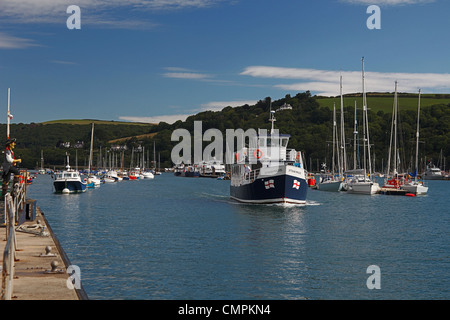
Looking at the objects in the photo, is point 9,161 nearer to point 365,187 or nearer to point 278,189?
point 278,189

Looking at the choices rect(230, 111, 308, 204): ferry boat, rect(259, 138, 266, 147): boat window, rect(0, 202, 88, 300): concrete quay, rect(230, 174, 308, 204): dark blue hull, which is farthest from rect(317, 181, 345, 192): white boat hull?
rect(0, 202, 88, 300): concrete quay

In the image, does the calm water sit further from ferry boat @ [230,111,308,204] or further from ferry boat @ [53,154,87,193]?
ferry boat @ [53,154,87,193]

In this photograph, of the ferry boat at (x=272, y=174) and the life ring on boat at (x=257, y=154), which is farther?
the life ring on boat at (x=257, y=154)

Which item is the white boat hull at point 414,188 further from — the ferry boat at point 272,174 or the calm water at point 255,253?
the ferry boat at point 272,174

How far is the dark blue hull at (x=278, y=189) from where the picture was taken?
5766 centimetres

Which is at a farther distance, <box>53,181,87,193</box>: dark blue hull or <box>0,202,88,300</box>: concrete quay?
<box>53,181,87,193</box>: dark blue hull

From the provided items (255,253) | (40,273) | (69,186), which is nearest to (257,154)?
(255,253)

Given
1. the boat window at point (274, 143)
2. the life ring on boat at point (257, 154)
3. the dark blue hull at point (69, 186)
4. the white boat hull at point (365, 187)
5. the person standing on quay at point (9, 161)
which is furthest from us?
the white boat hull at point (365, 187)

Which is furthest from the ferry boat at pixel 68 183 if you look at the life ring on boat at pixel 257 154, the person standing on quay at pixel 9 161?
the person standing on quay at pixel 9 161

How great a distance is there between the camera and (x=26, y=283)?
1820 centimetres

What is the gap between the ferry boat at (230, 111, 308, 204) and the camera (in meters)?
57.5

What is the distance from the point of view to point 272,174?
57.5 meters

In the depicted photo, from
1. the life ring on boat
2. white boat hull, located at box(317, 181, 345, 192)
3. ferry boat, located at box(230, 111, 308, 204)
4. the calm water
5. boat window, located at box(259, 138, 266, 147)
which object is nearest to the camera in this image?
the calm water

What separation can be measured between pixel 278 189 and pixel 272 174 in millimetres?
1780
